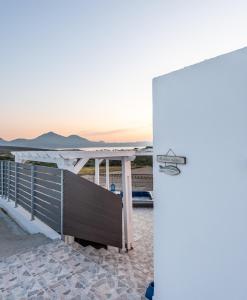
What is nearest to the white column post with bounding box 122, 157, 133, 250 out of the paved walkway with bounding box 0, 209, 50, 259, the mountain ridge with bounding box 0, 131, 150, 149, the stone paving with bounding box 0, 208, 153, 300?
the stone paving with bounding box 0, 208, 153, 300

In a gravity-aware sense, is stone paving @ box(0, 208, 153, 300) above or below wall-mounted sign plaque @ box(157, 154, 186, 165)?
below

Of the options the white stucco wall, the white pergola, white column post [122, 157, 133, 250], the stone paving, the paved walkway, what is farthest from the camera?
white column post [122, 157, 133, 250]

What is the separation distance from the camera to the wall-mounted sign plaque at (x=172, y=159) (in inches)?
96.6

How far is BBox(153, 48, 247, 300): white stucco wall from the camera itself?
1968 millimetres

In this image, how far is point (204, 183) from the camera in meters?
2.24

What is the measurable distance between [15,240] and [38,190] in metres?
1.27

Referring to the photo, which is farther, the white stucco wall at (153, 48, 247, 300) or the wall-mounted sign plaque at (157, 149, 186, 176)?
the wall-mounted sign plaque at (157, 149, 186, 176)

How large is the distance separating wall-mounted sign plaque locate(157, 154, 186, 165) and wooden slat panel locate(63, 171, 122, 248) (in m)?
2.98

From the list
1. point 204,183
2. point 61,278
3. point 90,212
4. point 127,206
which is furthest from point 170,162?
point 127,206

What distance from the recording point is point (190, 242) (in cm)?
241

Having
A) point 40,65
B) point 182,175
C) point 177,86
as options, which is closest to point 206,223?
point 182,175

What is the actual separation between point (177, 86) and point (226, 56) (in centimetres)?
58

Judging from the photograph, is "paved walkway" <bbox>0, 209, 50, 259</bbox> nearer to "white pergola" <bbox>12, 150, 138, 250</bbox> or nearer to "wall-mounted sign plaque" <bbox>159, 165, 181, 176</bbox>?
"white pergola" <bbox>12, 150, 138, 250</bbox>

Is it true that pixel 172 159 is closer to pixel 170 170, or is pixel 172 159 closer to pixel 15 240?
pixel 170 170
